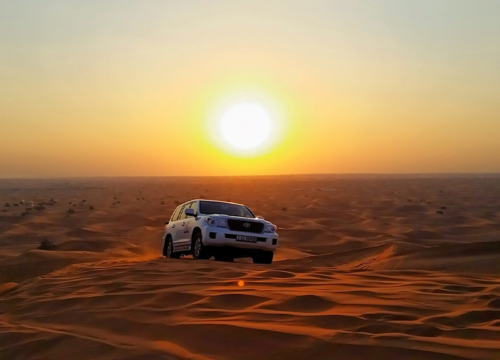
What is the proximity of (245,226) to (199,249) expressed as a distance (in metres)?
1.22

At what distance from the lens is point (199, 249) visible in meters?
13.0

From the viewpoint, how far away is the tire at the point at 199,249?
42.2 ft

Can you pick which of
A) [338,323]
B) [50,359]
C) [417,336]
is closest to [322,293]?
[338,323]

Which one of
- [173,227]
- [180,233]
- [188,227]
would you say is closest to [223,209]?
[188,227]

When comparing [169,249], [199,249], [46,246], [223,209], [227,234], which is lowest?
[46,246]

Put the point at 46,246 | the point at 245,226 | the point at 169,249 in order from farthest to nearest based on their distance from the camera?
1. the point at 46,246
2. the point at 169,249
3. the point at 245,226

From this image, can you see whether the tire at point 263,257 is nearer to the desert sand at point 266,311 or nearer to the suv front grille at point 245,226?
the suv front grille at point 245,226

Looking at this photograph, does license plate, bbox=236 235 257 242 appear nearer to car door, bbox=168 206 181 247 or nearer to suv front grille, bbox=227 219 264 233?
suv front grille, bbox=227 219 264 233

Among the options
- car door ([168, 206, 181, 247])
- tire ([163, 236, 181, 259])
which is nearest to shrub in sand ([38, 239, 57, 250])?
tire ([163, 236, 181, 259])

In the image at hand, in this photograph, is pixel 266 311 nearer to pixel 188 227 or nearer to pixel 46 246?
pixel 188 227

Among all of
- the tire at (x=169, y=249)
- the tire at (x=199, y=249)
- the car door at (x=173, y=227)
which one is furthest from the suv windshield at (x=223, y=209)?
the tire at (x=169, y=249)

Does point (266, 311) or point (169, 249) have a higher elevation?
point (266, 311)

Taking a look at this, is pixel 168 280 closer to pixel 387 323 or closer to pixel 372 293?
pixel 372 293

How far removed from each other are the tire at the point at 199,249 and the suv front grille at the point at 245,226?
2.59 feet
